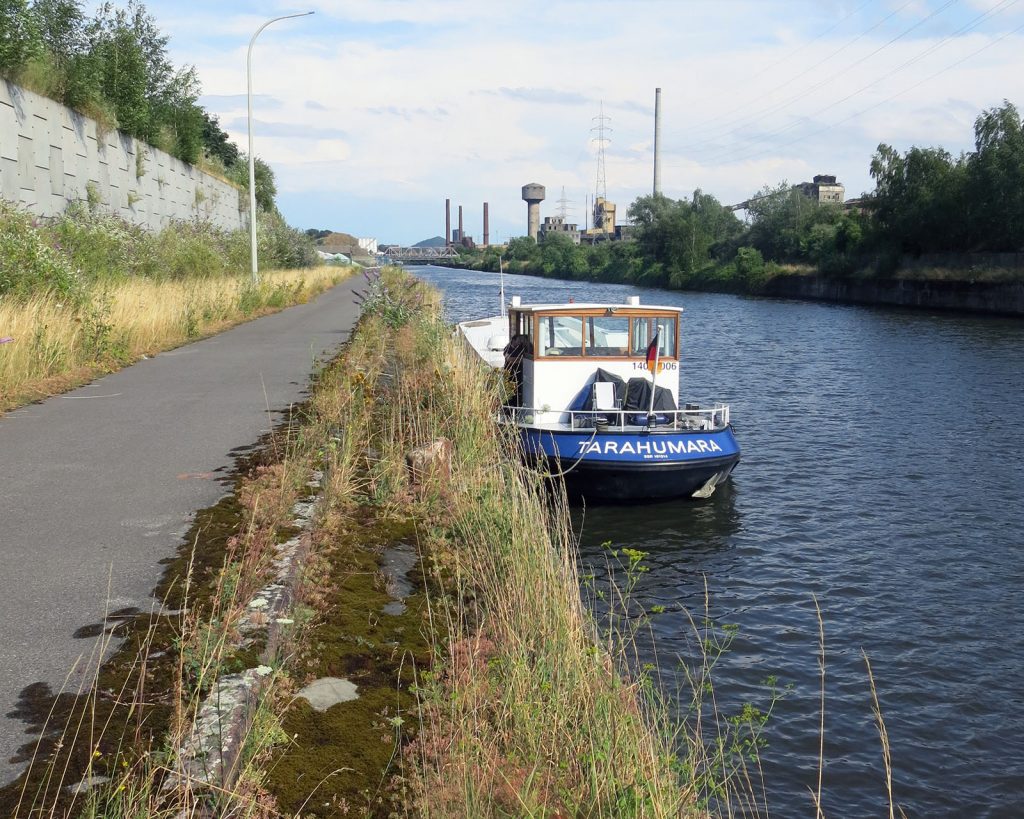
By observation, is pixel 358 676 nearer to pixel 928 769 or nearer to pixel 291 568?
pixel 291 568

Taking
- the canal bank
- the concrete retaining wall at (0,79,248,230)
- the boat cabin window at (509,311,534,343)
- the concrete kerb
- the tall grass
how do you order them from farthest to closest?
the canal bank
the concrete retaining wall at (0,79,248,230)
the boat cabin window at (509,311,534,343)
the tall grass
the concrete kerb

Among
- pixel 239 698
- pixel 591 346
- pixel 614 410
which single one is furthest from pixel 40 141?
pixel 239 698

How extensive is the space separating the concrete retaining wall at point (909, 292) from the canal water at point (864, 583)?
27.8 m

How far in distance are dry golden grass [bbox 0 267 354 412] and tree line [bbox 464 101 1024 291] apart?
45.9 metres

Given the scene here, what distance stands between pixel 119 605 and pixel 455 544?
2464 mm

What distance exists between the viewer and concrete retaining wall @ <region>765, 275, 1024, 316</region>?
4788 cm

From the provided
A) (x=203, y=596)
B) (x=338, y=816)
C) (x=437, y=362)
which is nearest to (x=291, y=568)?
(x=203, y=596)

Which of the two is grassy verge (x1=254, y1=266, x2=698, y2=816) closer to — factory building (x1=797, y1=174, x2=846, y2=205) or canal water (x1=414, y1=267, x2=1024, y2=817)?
canal water (x1=414, y1=267, x2=1024, y2=817)

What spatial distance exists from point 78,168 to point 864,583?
21620 mm

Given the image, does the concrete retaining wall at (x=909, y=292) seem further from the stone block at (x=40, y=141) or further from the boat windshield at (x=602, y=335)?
the stone block at (x=40, y=141)

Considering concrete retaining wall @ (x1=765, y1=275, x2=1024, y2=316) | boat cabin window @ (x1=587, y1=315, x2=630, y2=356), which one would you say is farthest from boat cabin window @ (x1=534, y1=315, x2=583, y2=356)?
concrete retaining wall @ (x1=765, y1=275, x2=1024, y2=316)

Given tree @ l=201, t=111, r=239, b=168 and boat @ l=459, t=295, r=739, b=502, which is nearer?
boat @ l=459, t=295, r=739, b=502

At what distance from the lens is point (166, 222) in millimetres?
34438

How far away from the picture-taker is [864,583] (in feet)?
33.5
